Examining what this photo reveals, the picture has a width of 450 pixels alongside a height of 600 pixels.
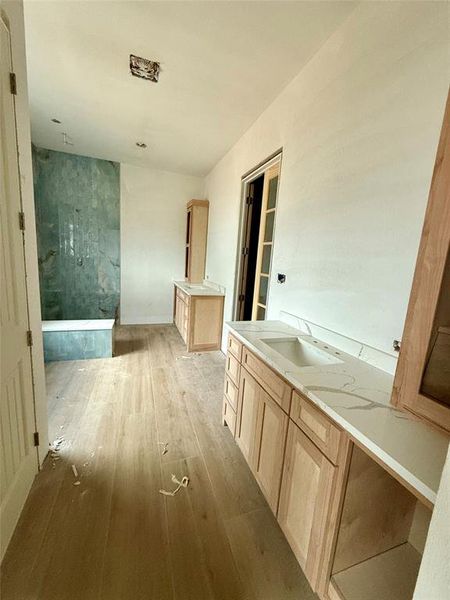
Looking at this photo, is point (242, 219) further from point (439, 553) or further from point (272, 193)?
point (439, 553)

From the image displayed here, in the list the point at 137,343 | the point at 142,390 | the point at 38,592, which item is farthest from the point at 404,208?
the point at 137,343

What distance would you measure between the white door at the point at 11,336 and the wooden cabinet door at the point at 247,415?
1.29 meters

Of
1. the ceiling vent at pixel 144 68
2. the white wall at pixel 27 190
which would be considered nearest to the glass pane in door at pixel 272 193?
the ceiling vent at pixel 144 68

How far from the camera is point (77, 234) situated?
452cm

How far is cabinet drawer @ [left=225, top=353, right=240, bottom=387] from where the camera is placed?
6.11 feet

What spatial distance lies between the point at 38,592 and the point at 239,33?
3.18 meters

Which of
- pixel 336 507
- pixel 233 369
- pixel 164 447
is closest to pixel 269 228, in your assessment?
pixel 233 369

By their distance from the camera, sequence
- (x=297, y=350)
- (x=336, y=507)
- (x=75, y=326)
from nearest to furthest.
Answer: (x=336, y=507), (x=297, y=350), (x=75, y=326)

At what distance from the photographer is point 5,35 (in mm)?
1207

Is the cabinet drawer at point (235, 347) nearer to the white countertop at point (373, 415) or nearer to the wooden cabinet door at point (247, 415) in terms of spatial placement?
the wooden cabinet door at point (247, 415)

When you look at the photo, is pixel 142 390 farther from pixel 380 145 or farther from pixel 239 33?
pixel 239 33

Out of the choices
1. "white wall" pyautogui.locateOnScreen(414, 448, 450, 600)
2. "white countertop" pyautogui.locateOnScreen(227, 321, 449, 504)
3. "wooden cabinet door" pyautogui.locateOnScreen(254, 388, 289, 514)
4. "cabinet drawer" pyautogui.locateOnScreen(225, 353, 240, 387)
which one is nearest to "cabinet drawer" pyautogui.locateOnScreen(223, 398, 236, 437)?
"cabinet drawer" pyautogui.locateOnScreen(225, 353, 240, 387)

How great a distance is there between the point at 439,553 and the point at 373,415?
0.46 meters

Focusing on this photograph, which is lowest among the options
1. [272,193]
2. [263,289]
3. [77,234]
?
[263,289]
